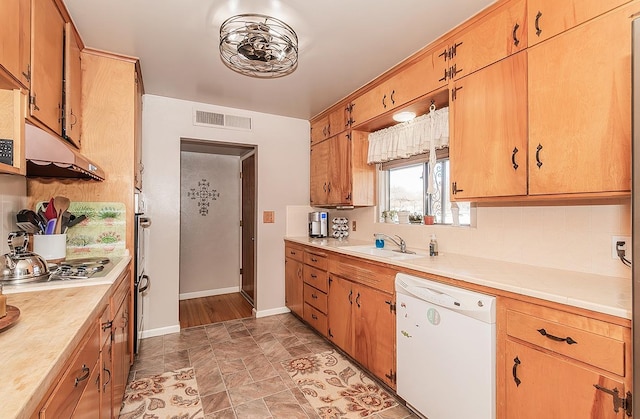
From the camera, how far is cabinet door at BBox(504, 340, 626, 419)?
1.11m

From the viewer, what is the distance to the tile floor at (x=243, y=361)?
1.99 m

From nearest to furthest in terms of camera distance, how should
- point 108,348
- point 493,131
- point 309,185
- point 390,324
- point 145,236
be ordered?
point 108,348 < point 493,131 < point 390,324 < point 145,236 < point 309,185

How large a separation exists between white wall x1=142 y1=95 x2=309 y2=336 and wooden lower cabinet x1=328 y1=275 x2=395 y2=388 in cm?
117

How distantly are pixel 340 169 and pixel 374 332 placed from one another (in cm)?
174

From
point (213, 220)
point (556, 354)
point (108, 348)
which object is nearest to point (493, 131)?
point (556, 354)

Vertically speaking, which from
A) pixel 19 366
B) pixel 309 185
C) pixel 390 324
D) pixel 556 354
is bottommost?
pixel 390 324

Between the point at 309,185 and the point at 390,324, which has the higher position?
the point at 309,185

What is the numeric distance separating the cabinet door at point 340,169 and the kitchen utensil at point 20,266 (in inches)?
95.9

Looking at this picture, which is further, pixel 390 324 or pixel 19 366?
pixel 390 324

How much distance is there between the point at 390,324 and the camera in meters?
2.09

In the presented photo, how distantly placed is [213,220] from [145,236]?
1.75m

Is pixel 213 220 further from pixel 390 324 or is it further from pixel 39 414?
pixel 39 414

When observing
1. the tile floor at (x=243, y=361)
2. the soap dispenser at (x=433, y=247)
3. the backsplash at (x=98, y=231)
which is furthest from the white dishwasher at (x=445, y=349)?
the backsplash at (x=98, y=231)

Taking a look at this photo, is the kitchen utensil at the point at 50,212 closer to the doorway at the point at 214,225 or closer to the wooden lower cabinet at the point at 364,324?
the wooden lower cabinet at the point at 364,324
